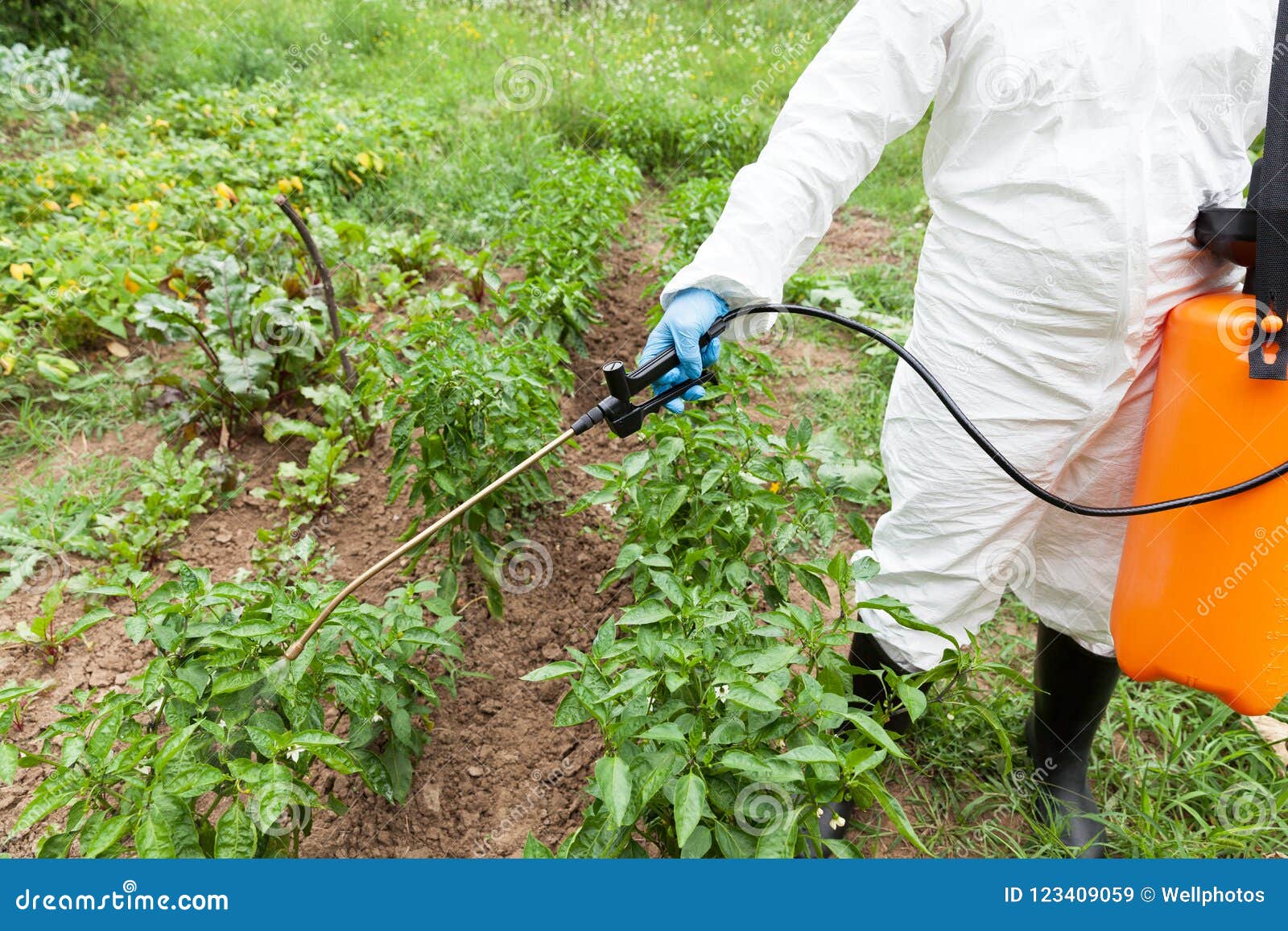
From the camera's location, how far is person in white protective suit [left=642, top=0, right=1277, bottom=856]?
1398mm

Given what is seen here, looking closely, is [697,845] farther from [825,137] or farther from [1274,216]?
[1274,216]

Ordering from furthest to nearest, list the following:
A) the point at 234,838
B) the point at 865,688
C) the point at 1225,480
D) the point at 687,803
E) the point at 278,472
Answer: the point at 278,472
the point at 865,688
the point at 1225,480
the point at 234,838
the point at 687,803

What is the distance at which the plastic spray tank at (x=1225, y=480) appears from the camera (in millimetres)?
1361

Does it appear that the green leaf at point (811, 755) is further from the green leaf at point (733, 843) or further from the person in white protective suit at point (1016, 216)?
the person in white protective suit at point (1016, 216)

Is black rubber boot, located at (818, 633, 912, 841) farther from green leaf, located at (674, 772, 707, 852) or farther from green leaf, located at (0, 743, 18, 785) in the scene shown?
green leaf, located at (0, 743, 18, 785)

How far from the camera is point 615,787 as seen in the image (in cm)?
119

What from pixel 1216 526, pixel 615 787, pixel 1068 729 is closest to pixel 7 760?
pixel 615 787

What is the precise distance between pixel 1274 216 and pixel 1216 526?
0.51 meters

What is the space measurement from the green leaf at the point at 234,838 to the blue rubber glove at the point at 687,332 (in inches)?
38.2

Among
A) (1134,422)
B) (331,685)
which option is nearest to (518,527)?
(331,685)

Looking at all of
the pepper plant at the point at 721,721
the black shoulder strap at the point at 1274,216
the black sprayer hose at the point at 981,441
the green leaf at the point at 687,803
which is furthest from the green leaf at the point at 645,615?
the black shoulder strap at the point at 1274,216

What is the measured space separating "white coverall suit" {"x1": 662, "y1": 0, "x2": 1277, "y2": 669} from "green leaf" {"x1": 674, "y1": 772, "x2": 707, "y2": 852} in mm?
742

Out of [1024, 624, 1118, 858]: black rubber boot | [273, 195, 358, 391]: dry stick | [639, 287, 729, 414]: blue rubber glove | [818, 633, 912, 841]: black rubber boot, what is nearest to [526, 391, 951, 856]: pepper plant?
[818, 633, 912, 841]: black rubber boot

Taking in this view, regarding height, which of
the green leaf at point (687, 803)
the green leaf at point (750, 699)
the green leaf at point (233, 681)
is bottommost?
the green leaf at point (687, 803)
